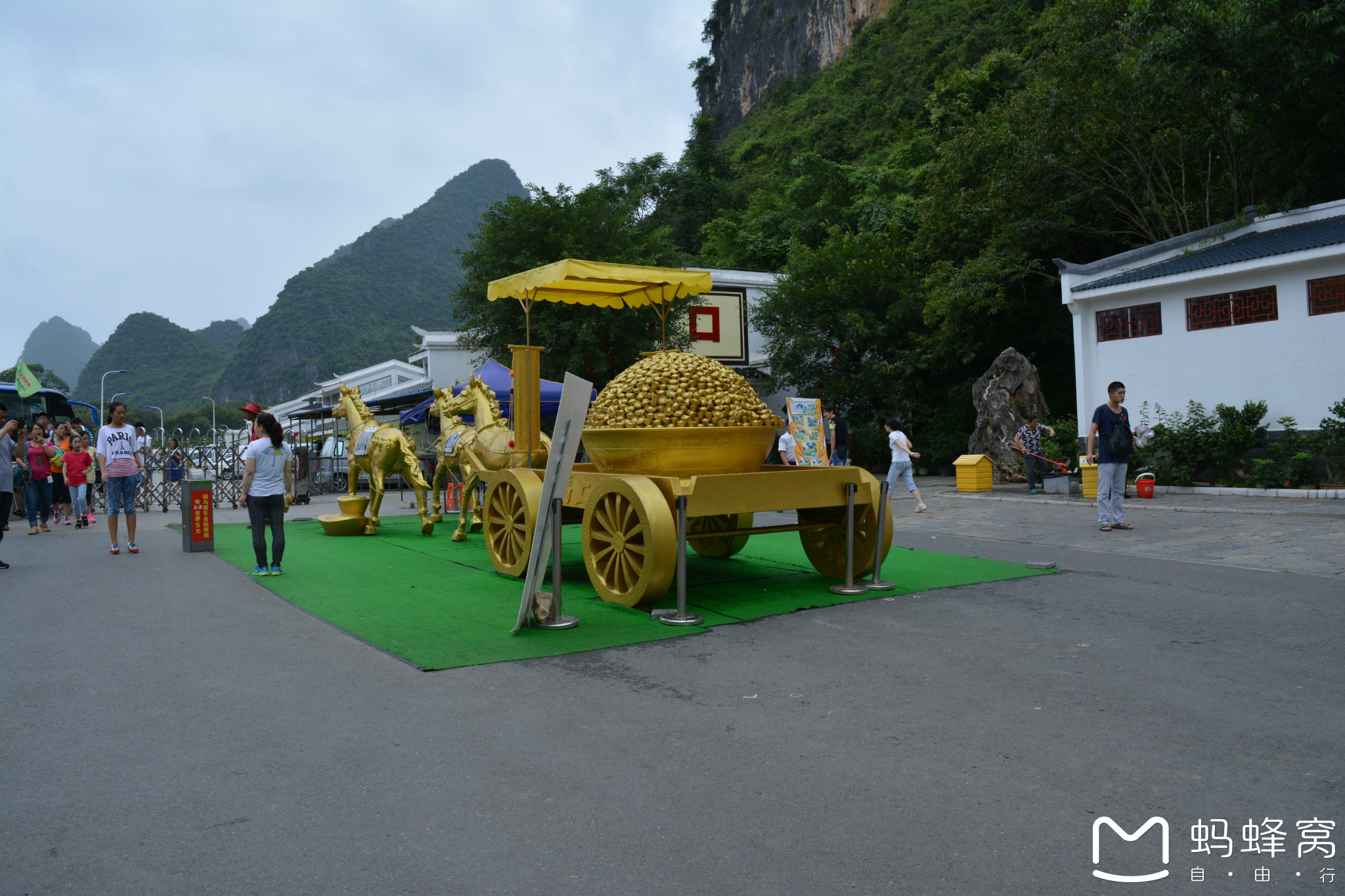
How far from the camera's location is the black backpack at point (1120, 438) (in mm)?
10047

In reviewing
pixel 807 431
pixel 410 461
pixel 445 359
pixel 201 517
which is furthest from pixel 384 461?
pixel 445 359

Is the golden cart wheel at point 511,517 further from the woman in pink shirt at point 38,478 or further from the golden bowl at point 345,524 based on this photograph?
the woman in pink shirt at point 38,478

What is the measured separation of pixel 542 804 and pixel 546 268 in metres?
5.27

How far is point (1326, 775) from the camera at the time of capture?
3.06 m

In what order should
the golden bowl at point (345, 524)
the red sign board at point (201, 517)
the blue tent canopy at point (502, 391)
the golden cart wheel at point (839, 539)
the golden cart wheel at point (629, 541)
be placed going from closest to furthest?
1. the golden cart wheel at point (629, 541)
2. the golden cart wheel at point (839, 539)
3. the red sign board at point (201, 517)
4. the golden bowl at point (345, 524)
5. the blue tent canopy at point (502, 391)

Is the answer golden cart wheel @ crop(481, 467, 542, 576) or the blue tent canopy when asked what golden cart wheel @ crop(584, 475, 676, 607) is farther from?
the blue tent canopy

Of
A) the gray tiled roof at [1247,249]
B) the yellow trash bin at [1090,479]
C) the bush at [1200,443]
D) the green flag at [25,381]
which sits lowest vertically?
the yellow trash bin at [1090,479]

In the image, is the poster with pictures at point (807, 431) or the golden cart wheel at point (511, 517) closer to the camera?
the golden cart wheel at point (511, 517)

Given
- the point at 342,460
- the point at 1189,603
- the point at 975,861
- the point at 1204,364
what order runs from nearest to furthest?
the point at 975,861, the point at 1189,603, the point at 1204,364, the point at 342,460

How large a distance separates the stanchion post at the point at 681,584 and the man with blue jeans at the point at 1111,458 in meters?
6.57

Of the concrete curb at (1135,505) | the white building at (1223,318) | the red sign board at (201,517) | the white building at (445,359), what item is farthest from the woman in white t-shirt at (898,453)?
the white building at (445,359)

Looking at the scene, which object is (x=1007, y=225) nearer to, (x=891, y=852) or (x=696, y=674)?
(x=696, y=674)

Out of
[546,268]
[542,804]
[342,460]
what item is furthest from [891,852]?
[342,460]

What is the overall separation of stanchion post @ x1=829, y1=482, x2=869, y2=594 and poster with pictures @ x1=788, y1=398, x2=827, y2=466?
28.1 feet
